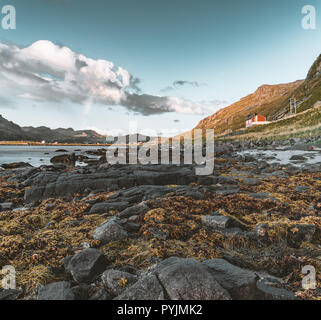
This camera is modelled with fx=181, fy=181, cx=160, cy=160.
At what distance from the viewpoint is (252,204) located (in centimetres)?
631

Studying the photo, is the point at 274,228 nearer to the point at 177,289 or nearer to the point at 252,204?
the point at 252,204

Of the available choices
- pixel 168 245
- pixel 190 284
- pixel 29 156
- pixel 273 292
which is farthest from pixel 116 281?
pixel 29 156

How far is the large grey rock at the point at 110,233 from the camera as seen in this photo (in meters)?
4.30

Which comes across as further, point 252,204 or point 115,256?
point 252,204

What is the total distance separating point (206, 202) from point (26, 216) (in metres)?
6.11

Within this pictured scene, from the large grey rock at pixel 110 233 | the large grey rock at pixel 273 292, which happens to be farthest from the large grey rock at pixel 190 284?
the large grey rock at pixel 110 233

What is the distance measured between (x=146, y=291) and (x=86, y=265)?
138 cm

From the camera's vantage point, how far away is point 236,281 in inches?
97.7

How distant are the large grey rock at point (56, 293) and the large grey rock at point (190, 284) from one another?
1315 mm

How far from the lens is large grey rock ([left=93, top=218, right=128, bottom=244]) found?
4.30 metres

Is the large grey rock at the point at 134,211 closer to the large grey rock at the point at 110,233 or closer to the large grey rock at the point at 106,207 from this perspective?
the large grey rock at the point at 106,207
